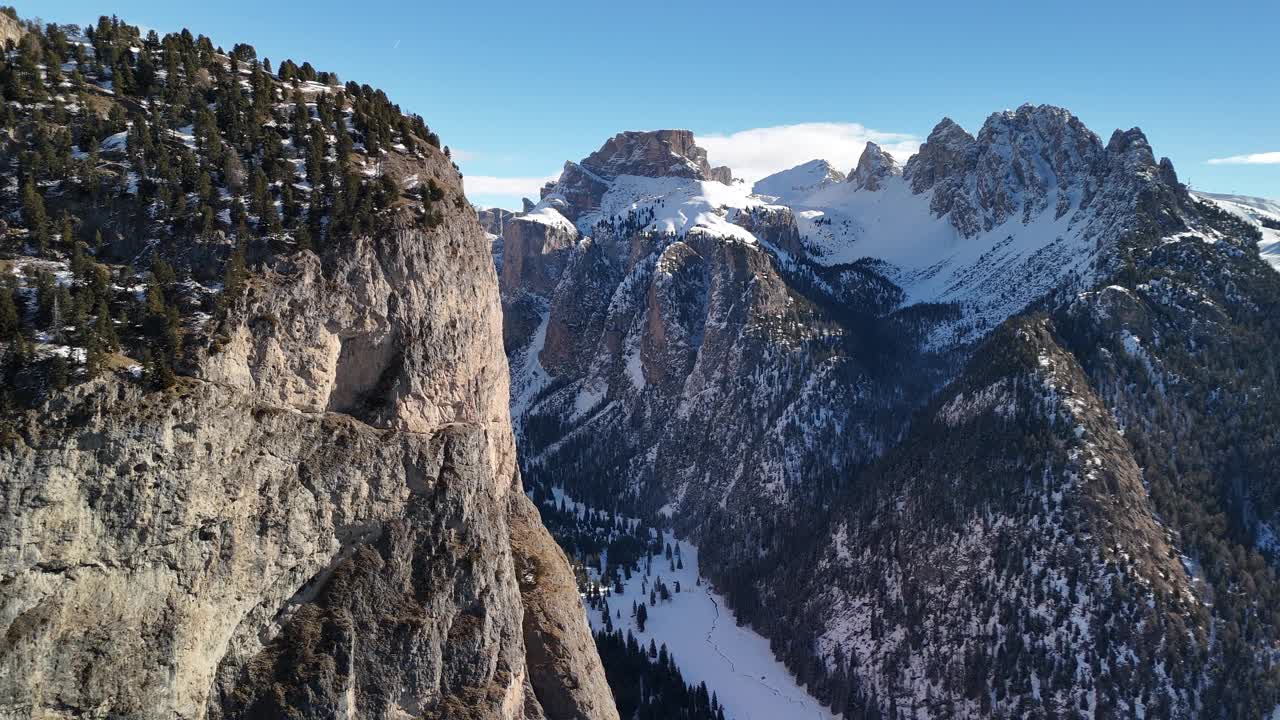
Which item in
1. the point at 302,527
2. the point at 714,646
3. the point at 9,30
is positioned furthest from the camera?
the point at 714,646

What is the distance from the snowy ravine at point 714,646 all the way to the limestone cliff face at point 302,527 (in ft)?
215

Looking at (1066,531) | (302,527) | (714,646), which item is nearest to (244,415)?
(302,527)

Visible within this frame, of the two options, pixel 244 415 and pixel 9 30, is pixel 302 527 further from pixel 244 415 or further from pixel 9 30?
pixel 9 30

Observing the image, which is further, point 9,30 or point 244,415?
point 9,30

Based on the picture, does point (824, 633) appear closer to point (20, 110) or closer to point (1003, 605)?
point (1003, 605)

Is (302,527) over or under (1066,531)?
over

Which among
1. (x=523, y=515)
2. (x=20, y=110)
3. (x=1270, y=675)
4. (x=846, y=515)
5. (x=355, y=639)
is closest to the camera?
(x=355, y=639)

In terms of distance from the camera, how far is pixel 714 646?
137m

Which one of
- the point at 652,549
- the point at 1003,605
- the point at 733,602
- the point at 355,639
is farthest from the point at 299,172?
the point at 652,549

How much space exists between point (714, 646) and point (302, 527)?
338 feet

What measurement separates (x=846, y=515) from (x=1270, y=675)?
188 ft

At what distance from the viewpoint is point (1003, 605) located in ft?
355

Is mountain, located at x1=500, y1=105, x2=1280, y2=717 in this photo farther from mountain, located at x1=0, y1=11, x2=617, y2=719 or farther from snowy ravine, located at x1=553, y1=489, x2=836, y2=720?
mountain, located at x1=0, y1=11, x2=617, y2=719

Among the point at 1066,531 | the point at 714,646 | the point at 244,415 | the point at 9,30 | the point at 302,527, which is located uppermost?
the point at 9,30
